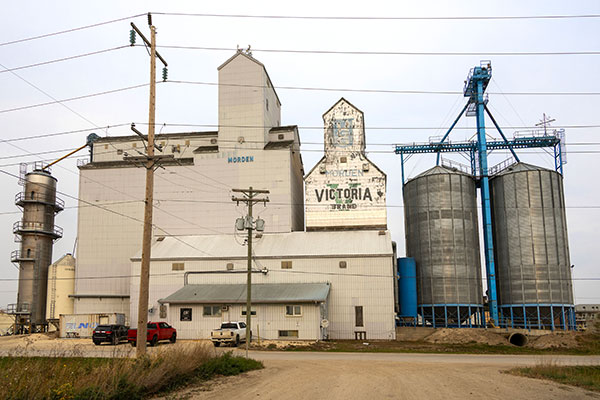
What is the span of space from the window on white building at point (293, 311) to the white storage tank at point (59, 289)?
26491 mm

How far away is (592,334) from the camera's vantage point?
36.5 m

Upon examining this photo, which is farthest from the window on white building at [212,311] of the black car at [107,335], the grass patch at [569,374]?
the grass patch at [569,374]

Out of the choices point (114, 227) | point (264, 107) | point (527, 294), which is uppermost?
point (264, 107)

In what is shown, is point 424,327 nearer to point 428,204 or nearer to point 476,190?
point 428,204

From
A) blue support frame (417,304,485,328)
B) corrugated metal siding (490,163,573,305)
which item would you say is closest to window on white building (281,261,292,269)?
blue support frame (417,304,485,328)

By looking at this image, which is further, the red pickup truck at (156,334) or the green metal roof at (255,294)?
the green metal roof at (255,294)

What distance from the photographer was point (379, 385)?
1512 cm

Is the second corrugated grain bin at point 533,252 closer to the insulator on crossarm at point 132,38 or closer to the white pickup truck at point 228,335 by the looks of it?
the white pickup truck at point 228,335

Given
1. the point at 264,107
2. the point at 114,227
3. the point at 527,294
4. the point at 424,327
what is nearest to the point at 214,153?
the point at 264,107

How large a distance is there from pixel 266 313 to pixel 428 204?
19.8 meters

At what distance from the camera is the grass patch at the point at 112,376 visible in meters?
11.1

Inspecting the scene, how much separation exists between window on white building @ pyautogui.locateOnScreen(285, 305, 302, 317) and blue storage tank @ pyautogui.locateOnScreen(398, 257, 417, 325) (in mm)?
13592

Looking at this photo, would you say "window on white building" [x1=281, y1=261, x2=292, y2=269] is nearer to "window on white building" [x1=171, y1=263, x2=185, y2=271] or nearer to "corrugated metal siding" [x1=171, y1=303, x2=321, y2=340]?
"corrugated metal siding" [x1=171, y1=303, x2=321, y2=340]

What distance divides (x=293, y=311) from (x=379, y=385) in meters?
23.0
